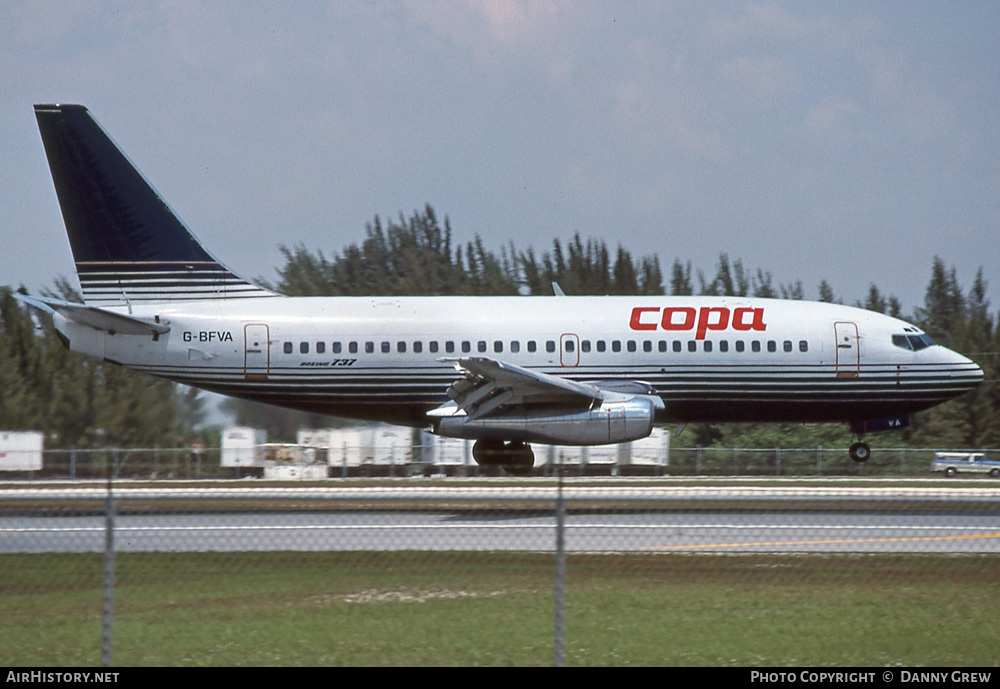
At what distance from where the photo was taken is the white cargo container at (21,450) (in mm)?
23766

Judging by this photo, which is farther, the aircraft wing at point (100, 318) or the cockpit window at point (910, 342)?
the cockpit window at point (910, 342)

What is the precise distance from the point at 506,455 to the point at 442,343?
2947 millimetres

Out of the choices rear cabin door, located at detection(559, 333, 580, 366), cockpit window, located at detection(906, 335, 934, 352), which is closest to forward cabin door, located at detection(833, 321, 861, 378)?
cockpit window, located at detection(906, 335, 934, 352)

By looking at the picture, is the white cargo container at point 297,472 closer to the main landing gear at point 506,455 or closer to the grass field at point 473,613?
the main landing gear at point 506,455

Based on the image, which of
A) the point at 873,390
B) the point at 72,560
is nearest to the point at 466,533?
the point at 72,560

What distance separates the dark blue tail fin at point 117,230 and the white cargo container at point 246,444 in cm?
330

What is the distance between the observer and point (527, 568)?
10836 mm

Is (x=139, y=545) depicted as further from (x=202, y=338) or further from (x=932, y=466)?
(x=932, y=466)

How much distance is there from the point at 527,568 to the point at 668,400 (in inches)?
610

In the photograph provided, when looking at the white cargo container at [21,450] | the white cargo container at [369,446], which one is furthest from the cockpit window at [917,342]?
the white cargo container at [21,450]

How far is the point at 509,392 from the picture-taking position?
2456cm

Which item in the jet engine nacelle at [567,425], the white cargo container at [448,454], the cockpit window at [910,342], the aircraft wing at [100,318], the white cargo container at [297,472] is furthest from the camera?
the white cargo container at [448,454]

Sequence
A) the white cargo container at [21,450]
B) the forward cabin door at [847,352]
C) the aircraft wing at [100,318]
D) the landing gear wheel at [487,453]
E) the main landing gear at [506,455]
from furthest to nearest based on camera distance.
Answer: the forward cabin door at [847,352] → the landing gear wheel at [487,453] → the main landing gear at [506,455] → the aircraft wing at [100,318] → the white cargo container at [21,450]

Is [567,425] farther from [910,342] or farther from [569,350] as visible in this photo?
[910,342]
